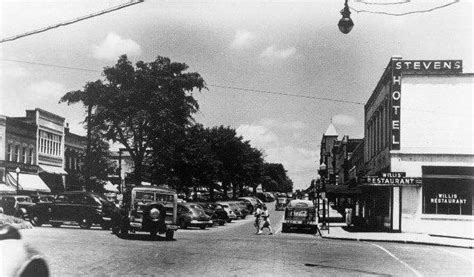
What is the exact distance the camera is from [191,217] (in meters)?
31.8

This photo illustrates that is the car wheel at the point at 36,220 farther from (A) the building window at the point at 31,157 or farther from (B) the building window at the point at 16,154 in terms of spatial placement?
(A) the building window at the point at 31,157

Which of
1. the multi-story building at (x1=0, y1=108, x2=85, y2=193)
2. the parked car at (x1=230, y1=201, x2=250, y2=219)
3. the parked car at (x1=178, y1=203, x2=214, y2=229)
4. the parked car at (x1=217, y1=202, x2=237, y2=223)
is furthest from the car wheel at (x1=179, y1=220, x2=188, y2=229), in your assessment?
the parked car at (x1=230, y1=201, x2=250, y2=219)

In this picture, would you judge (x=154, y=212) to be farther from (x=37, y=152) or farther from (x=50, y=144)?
(x=50, y=144)

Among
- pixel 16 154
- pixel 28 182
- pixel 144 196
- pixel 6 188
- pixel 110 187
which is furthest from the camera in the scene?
pixel 110 187

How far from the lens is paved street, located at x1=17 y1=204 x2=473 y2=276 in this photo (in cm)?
1323

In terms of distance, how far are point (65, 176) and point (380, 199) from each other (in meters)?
35.0

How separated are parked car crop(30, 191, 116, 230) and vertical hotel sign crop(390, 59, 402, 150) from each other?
49.7ft

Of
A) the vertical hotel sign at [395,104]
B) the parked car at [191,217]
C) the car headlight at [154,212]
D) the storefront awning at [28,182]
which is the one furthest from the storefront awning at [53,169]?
the vertical hotel sign at [395,104]

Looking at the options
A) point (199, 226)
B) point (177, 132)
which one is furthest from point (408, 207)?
point (177, 132)

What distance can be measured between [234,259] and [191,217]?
53.9 ft

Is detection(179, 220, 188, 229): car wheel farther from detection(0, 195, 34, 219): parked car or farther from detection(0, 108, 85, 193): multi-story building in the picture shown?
detection(0, 108, 85, 193): multi-story building

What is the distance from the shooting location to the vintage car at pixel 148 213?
71.8ft

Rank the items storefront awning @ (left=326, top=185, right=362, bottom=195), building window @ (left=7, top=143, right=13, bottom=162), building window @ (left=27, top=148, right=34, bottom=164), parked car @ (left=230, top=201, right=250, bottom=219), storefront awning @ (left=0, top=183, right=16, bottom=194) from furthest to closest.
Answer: building window @ (left=27, top=148, right=34, bottom=164) → parked car @ (left=230, top=201, right=250, bottom=219) → building window @ (left=7, top=143, right=13, bottom=162) → storefront awning @ (left=0, top=183, right=16, bottom=194) → storefront awning @ (left=326, top=185, right=362, bottom=195)

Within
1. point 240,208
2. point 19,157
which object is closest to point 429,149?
point 240,208
